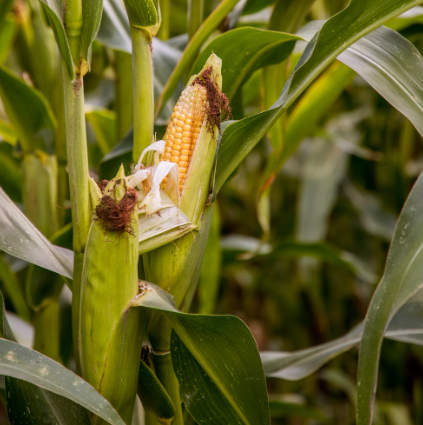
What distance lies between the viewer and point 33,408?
375 mm

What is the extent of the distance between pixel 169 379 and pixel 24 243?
186 mm

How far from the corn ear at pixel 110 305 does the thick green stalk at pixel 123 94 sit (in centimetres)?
32

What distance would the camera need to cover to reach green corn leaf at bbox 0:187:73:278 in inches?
13.7

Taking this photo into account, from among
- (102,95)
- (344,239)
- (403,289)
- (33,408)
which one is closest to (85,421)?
(33,408)

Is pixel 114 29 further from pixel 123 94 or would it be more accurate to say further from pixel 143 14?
pixel 143 14

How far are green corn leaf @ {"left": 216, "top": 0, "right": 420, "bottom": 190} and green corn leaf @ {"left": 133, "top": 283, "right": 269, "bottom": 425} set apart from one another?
5.4 inches

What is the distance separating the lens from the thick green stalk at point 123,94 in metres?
0.63

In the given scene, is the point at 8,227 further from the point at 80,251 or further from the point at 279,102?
the point at 279,102

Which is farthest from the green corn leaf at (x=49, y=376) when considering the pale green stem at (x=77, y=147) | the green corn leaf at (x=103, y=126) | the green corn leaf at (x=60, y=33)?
the green corn leaf at (x=103, y=126)

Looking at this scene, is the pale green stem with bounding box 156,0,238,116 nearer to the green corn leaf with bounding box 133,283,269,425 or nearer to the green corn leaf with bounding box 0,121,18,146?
the green corn leaf with bounding box 133,283,269,425

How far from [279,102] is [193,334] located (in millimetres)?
203

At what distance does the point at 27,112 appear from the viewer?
54 cm

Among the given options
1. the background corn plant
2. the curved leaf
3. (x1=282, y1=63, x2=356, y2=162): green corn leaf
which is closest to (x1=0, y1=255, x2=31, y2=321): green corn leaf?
the background corn plant

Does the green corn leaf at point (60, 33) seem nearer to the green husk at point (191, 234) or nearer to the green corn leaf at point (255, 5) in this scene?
the green husk at point (191, 234)
